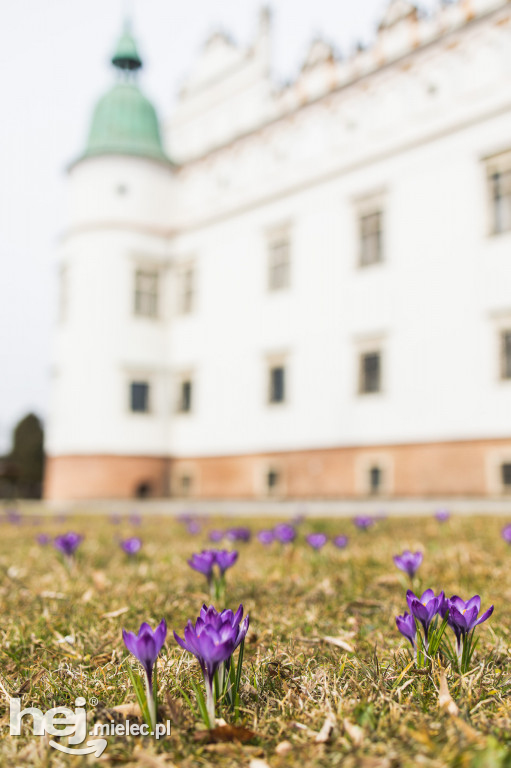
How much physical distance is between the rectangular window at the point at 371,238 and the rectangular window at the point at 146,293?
8117 millimetres

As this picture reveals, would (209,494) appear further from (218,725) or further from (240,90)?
(218,725)

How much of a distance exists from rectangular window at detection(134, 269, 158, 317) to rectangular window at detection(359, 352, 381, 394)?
27.8 feet

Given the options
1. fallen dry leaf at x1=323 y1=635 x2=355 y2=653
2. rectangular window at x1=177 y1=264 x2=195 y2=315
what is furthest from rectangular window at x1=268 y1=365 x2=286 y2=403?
fallen dry leaf at x1=323 y1=635 x2=355 y2=653

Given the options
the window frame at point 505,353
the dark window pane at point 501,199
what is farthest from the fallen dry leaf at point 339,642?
the dark window pane at point 501,199

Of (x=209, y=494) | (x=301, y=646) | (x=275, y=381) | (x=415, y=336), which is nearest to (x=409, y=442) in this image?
(x=415, y=336)

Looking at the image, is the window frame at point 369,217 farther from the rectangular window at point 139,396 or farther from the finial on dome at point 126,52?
the finial on dome at point 126,52

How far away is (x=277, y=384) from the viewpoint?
2066 cm

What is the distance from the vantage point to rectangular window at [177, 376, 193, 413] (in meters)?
22.9

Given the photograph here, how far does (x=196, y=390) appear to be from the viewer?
2267 centimetres

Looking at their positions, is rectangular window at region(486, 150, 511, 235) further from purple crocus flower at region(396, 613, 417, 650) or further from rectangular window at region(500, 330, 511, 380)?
purple crocus flower at region(396, 613, 417, 650)

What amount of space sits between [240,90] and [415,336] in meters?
13.1

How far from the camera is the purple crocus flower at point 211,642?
1.50 m

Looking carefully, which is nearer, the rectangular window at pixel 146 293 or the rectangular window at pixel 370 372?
the rectangular window at pixel 370 372

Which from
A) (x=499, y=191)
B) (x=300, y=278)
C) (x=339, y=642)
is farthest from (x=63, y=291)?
(x=339, y=642)
